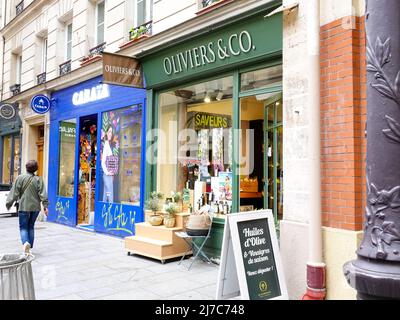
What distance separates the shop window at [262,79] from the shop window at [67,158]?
6.43 meters

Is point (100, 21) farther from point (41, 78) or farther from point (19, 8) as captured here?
point (19, 8)

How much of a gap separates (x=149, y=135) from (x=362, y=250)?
6.50 m

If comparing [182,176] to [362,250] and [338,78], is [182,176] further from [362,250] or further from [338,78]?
[362,250]

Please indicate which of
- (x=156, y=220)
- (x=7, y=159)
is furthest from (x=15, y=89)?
(x=156, y=220)

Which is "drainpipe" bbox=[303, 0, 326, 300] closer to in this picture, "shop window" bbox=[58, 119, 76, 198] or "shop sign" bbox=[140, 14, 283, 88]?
"shop sign" bbox=[140, 14, 283, 88]

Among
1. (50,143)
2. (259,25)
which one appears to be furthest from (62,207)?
(259,25)

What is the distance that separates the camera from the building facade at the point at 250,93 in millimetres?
4285

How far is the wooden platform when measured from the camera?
22.0 feet

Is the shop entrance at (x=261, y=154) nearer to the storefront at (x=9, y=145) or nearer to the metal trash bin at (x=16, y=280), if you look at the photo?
the metal trash bin at (x=16, y=280)

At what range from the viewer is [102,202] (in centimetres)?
970

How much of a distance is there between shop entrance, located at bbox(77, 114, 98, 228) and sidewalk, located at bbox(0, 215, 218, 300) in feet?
8.27

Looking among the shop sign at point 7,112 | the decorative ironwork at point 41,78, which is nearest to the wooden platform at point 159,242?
the decorative ironwork at point 41,78

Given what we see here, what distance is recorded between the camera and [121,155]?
946cm

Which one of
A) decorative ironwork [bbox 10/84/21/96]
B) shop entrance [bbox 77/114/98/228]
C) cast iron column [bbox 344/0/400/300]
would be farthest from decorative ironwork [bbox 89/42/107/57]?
cast iron column [bbox 344/0/400/300]
